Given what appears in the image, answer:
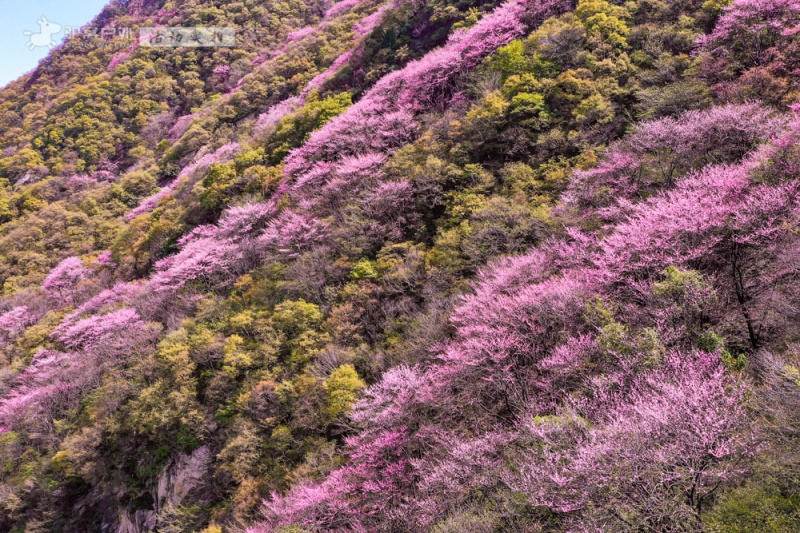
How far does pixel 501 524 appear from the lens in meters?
9.86

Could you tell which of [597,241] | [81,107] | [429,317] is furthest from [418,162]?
[81,107]

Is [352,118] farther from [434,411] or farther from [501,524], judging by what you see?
[501,524]

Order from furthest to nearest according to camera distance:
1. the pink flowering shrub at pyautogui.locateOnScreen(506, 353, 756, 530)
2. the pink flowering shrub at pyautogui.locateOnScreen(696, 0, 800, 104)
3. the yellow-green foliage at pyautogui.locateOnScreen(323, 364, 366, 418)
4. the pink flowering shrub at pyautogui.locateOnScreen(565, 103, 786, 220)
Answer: the pink flowering shrub at pyautogui.locateOnScreen(696, 0, 800, 104) < the yellow-green foliage at pyautogui.locateOnScreen(323, 364, 366, 418) < the pink flowering shrub at pyautogui.locateOnScreen(565, 103, 786, 220) < the pink flowering shrub at pyautogui.locateOnScreen(506, 353, 756, 530)

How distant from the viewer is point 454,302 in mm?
17609

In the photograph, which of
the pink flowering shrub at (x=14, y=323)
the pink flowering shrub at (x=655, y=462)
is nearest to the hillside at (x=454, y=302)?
the pink flowering shrub at (x=655, y=462)

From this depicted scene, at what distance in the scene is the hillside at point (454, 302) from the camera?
937 centimetres

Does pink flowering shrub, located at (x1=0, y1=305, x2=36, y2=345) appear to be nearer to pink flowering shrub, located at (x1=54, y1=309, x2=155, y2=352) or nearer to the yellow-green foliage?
pink flowering shrub, located at (x1=54, y1=309, x2=155, y2=352)

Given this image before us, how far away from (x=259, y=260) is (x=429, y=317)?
1565cm

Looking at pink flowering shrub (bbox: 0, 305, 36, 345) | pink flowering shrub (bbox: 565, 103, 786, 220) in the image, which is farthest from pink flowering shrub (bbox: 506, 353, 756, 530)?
pink flowering shrub (bbox: 0, 305, 36, 345)

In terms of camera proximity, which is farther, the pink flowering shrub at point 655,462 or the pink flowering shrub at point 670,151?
the pink flowering shrub at point 670,151

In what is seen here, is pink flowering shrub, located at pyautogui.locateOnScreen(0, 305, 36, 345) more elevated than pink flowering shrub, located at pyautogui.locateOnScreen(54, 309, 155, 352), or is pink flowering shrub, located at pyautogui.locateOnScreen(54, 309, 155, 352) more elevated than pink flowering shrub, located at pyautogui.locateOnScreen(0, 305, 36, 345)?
pink flowering shrub, located at pyautogui.locateOnScreen(0, 305, 36, 345)

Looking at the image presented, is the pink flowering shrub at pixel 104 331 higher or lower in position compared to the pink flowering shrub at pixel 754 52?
higher

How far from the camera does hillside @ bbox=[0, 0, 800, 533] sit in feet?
30.7

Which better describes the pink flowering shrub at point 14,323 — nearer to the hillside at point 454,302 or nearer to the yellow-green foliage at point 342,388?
the hillside at point 454,302
